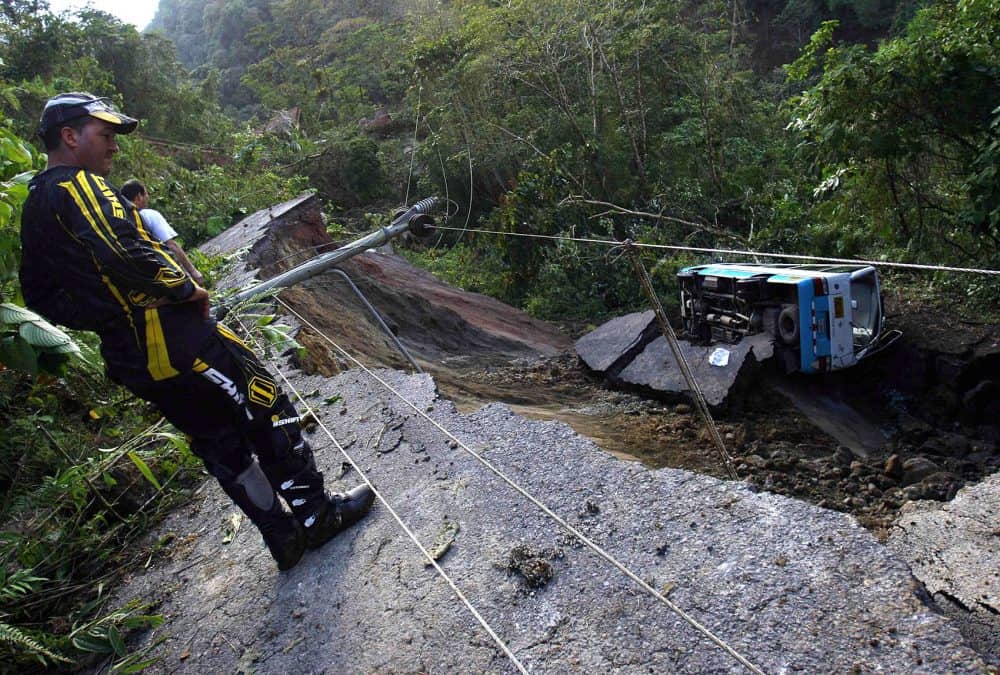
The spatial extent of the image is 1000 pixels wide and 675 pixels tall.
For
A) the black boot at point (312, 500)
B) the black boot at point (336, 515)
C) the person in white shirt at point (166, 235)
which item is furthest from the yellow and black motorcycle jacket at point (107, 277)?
the black boot at point (336, 515)

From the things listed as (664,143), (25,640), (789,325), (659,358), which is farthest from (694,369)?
(664,143)

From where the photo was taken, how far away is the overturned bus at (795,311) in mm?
7055

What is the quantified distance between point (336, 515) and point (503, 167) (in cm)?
1273

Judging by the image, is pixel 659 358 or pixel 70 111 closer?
pixel 70 111

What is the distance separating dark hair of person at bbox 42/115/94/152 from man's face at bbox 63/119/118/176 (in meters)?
0.01

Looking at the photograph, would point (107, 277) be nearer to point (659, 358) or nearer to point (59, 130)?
point (59, 130)


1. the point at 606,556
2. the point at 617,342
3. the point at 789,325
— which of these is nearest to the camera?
the point at 606,556

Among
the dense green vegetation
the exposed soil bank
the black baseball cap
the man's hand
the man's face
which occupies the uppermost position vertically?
the black baseball cap

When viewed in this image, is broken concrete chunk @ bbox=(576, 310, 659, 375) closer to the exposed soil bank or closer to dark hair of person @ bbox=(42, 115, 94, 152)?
the exposed soil bank

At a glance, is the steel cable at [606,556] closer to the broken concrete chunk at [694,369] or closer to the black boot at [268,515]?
the black boot at [268,515]

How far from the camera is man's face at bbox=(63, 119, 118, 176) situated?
2729 mm

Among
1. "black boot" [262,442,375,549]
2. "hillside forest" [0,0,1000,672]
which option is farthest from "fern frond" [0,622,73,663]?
"black boot" [262,442,375,549]

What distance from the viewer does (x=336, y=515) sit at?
3283mm

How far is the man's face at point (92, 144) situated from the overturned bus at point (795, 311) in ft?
19.3
